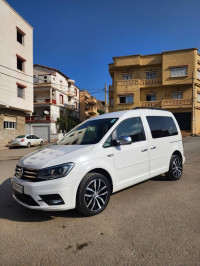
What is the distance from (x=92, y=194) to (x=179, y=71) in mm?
28280

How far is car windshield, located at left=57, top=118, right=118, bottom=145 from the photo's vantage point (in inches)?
138

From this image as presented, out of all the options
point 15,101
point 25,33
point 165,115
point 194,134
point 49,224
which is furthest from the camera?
point 194,134

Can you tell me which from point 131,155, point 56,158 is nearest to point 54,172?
point 56,158

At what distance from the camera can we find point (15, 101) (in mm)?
18641

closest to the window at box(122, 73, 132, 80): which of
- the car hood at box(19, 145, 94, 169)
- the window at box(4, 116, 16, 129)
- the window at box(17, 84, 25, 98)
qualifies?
the window at box(17, 84, 25, 98)

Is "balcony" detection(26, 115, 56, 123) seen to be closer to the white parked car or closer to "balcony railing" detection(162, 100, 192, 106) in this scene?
the white parked car

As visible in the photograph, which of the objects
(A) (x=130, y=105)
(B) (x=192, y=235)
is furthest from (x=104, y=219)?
(A) (x=130, y=105)

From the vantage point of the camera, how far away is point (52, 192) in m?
2.66

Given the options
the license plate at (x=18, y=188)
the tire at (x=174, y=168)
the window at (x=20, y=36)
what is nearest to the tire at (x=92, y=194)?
the license plate at (x=18, y=188)

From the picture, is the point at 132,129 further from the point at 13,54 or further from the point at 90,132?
the point at 13,54

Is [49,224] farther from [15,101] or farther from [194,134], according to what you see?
[194,134]

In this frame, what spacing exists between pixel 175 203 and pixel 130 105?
25373 millimetres

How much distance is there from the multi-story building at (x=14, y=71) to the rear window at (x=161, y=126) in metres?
16.6

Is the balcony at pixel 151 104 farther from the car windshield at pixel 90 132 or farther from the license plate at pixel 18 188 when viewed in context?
the license plate at pixel 18 188
